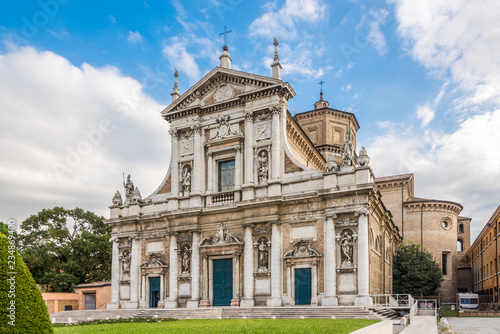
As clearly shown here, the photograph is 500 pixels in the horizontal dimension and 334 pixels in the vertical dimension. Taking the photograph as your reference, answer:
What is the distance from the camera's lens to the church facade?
24922mm

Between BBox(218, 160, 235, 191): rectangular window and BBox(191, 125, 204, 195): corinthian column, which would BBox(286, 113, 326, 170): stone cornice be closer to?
BBox(218, 160, 235, 191): rectangular window

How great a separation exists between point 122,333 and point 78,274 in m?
35.5

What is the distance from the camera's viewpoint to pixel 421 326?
20.6 m

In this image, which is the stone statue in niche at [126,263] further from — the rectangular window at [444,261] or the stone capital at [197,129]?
the rectangular window at [444,261]

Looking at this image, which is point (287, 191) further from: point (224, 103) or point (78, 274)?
point (78, 274)

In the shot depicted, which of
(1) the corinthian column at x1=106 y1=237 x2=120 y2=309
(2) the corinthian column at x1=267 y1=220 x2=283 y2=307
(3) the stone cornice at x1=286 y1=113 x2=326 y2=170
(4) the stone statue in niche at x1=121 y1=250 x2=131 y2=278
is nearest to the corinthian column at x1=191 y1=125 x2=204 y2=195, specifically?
(3) the stone cornice at x1=286 y1=113 x2=326 y2=170

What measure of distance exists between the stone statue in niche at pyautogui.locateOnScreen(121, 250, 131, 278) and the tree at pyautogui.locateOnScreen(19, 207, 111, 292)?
15531 mm

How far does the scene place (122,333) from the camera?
14.5 metres

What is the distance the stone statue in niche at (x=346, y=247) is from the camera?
24453 mm

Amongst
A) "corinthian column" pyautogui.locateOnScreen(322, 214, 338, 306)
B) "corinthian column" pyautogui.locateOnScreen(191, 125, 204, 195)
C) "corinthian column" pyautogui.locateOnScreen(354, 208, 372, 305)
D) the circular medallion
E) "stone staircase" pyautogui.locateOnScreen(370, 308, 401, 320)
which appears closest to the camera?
"stone staircase" pyautogui.locateOnScreen(370, 308, 401, 320)

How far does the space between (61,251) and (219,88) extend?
2747cm

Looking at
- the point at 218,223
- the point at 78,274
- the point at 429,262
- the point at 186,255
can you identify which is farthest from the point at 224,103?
the point at 78,274

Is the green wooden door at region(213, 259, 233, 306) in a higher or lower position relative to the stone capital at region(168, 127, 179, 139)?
lower

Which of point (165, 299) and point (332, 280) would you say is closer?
point (332, 280)
